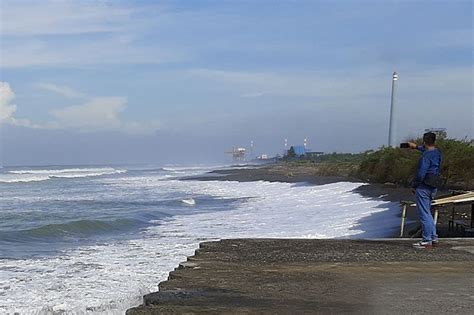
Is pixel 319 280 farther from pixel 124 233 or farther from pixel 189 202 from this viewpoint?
pixel 189 202

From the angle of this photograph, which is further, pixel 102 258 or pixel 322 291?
pixel 102 258

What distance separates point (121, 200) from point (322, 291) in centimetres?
3198

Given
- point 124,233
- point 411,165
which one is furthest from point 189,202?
point 124,233

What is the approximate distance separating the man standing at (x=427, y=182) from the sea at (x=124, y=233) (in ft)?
14.5

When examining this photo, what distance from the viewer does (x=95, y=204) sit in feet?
113

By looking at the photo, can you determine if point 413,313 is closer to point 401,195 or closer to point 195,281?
point 195,281

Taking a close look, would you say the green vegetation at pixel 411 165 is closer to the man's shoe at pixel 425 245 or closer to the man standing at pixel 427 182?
the man standing at pixel 427 182

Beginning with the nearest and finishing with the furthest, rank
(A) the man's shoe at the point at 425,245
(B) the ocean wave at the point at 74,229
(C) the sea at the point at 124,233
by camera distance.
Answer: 1. (A) the man's shoe at the point at 425,245
2. (C) the sea at the point at 124,233
3. (B) the ocean wave at the point at 74,229

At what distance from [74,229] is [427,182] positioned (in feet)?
53.0

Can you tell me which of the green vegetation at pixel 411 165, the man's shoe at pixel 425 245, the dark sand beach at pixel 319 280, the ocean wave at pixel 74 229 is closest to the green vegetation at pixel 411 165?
the green vegetation at pixel 411 165

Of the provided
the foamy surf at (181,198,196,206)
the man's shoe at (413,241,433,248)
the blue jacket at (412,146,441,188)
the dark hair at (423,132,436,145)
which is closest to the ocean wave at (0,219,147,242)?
the foamy surf at (181,198,196,206)

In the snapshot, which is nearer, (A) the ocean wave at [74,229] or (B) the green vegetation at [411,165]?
(A) the ocean wave at [74,229]

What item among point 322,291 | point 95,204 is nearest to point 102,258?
point 322,291

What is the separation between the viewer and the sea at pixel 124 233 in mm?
10547
